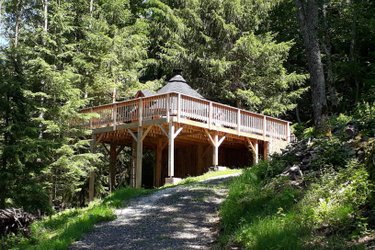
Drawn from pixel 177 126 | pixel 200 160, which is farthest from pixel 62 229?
pixel 200 160

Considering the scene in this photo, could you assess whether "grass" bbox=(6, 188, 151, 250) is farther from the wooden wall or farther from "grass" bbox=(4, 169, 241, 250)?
the wooden wall

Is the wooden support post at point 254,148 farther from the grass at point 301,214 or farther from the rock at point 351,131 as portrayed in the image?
the grass at point 301,214

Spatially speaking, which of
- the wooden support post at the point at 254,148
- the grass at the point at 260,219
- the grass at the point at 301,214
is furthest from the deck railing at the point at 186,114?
the grass at the point at 301,214

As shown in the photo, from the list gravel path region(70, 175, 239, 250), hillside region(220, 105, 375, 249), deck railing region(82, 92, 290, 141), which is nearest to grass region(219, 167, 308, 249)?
hillside region(220, 105, 375, 249)

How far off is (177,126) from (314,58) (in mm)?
7415

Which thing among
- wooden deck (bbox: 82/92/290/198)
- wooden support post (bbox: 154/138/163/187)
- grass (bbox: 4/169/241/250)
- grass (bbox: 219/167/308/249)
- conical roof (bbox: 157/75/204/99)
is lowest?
grass (bbox: 4/169/241/250)

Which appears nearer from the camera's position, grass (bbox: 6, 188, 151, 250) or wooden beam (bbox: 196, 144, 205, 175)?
grass (bbox: 6, 188, 151, 250)

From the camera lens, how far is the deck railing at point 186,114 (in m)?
17.8

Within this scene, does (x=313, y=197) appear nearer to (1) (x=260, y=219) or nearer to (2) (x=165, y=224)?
(1) (x=260, y=219)

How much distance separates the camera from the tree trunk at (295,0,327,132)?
1145cm

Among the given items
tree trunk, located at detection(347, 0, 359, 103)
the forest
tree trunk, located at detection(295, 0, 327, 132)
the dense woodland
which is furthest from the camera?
tree trunk, located at detection(347, 0, 359, 103)

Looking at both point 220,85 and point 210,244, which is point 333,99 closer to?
point 220,85

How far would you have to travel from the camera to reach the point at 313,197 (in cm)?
704

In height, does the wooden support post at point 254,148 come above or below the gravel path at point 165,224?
above
